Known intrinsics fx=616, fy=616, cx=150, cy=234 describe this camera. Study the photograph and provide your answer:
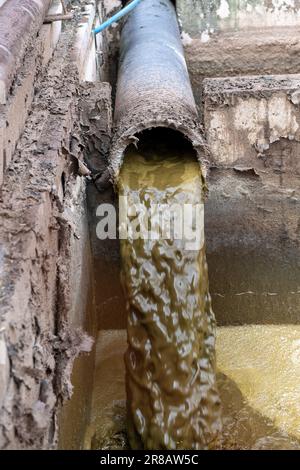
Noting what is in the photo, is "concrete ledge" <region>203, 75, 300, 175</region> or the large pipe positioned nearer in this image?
the large pipe

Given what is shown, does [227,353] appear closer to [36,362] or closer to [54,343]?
[54,343]

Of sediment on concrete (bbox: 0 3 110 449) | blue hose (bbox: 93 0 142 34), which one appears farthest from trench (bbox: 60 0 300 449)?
blue hose (bbox: 93 0 142 34)

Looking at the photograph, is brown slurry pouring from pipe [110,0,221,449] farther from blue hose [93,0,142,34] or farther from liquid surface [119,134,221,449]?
blue hose [93,0,142,34]

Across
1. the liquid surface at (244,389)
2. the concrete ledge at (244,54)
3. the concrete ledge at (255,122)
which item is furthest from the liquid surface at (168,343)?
the concrete ledge at (244,54)

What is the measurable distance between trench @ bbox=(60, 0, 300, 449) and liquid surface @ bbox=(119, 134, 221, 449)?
0.01 m

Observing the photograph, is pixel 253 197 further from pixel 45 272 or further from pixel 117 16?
pixel 117 16

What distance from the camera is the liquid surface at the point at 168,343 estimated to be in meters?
3.41

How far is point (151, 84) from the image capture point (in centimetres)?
415

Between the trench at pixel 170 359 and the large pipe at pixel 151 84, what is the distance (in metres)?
0.02

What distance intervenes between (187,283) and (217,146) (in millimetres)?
1125

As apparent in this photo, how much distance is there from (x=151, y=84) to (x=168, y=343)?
1.77 m

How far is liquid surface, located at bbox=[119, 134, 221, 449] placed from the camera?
3414 millimetres

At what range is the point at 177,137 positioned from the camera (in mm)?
4297

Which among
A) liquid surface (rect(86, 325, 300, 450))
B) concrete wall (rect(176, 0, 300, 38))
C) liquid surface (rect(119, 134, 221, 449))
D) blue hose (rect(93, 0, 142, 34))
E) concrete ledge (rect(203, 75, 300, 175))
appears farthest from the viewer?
concrete wall (rect(176, 0, 300, 38))
